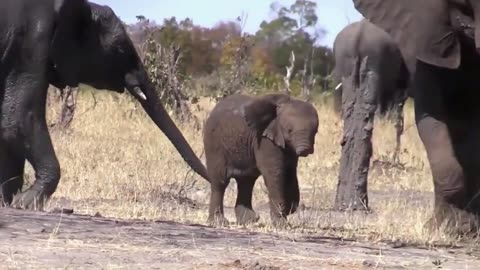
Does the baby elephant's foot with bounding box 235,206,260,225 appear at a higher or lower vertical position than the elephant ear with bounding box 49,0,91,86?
lower

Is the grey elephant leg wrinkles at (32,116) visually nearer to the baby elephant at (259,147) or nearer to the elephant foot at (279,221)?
the baby elephant at (259,147)

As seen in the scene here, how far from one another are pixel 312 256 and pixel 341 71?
6.73m

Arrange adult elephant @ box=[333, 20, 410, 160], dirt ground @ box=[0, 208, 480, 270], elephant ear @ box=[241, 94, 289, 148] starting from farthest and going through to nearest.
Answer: adult elephant @ box=[333, 20, 410, 160], elephant ear @ box=[241, 94, 289, 148], dirt ground @ box=[0, 208, 480, 270]

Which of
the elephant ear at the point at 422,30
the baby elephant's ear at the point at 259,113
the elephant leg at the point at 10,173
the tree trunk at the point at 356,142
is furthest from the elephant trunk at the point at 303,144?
the tree trunk at the point at 356,142

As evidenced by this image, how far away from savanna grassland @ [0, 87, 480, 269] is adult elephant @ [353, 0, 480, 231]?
0.33 metres

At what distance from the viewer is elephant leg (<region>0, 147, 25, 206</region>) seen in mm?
10238

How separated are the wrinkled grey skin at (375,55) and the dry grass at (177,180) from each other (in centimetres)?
122

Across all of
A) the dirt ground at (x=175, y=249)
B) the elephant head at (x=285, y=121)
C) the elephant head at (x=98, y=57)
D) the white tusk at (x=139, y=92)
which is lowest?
the dirt ground at (x=175, y=249)

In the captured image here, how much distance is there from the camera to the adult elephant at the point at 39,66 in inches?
385

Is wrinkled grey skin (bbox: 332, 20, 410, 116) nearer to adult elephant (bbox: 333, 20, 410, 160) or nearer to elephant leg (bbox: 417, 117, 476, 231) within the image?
adult elephant (bbox: 333, 20, 410, 160)

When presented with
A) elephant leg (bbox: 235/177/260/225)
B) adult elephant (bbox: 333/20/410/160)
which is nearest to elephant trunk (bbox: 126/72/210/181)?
elephant leg (bbox: 235/177/260/225)

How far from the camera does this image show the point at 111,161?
15.2 m

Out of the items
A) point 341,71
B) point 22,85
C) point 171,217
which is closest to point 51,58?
point 22,85

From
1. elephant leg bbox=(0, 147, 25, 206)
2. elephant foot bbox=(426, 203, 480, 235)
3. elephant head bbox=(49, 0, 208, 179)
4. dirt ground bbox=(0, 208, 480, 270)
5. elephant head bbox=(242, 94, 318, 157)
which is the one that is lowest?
dirt ground bbox=(0, 208, 480, 270)
